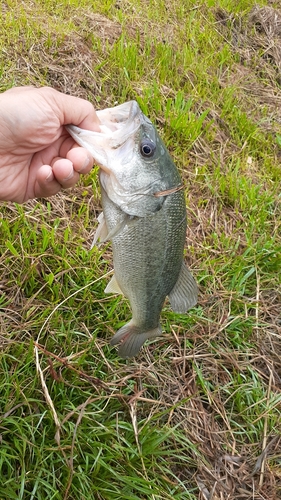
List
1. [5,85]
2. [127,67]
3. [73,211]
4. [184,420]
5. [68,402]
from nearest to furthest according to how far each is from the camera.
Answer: [68,402]
[184,420]
[73,211]
[5,85]
[127,67]

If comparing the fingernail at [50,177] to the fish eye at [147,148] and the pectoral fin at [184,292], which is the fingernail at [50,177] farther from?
the pectoral fin at [184,292]

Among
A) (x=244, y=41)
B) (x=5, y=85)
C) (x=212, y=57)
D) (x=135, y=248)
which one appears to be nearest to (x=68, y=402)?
(x=135, y=248)

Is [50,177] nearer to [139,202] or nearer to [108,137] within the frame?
[108,137]

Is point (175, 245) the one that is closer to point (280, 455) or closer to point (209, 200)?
point (280, 455)

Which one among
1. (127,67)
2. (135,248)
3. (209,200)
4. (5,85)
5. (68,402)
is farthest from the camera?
(127,67)

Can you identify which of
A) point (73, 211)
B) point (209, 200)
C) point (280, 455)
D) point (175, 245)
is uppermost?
point (175, 245)

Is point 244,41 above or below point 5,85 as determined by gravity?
below

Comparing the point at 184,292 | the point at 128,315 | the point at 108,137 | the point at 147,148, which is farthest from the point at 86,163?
the point at 128,315
